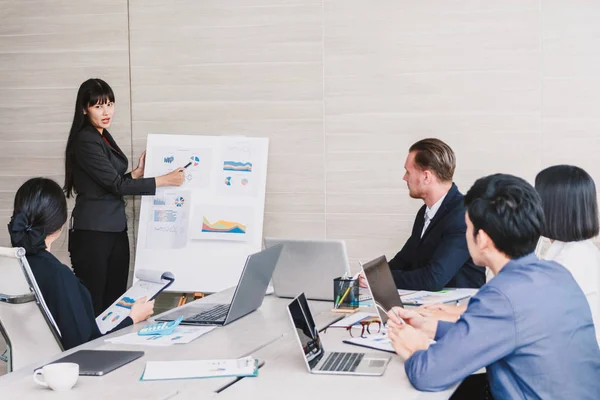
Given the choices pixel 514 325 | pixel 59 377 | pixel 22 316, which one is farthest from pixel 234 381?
pixel 22 316

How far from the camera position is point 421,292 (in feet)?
10.9

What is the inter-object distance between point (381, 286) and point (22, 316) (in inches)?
48.5

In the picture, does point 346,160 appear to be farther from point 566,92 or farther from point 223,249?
point 566,92

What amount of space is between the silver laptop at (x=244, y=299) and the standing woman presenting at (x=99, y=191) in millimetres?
1600

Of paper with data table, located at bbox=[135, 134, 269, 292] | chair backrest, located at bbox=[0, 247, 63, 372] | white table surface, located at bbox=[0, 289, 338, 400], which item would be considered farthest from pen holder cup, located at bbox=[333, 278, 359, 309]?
paper with data table, located at bbox=[135, 134, 269, 292]

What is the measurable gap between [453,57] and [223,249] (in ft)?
5.81

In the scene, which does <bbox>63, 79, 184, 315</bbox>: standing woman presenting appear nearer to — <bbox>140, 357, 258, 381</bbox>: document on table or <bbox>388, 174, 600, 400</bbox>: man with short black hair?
<bbox>140, 357, 258, 381</bbox>: document on table

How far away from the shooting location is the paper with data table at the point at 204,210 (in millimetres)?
4738

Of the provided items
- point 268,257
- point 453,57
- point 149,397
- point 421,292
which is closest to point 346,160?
point 453,57

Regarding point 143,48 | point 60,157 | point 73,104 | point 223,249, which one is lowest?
point 223,249

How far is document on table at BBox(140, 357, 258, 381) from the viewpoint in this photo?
6.99 feet

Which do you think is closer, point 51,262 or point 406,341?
point 406,341

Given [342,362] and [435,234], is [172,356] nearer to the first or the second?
[342,362]

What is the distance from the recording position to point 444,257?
3.41 metres
